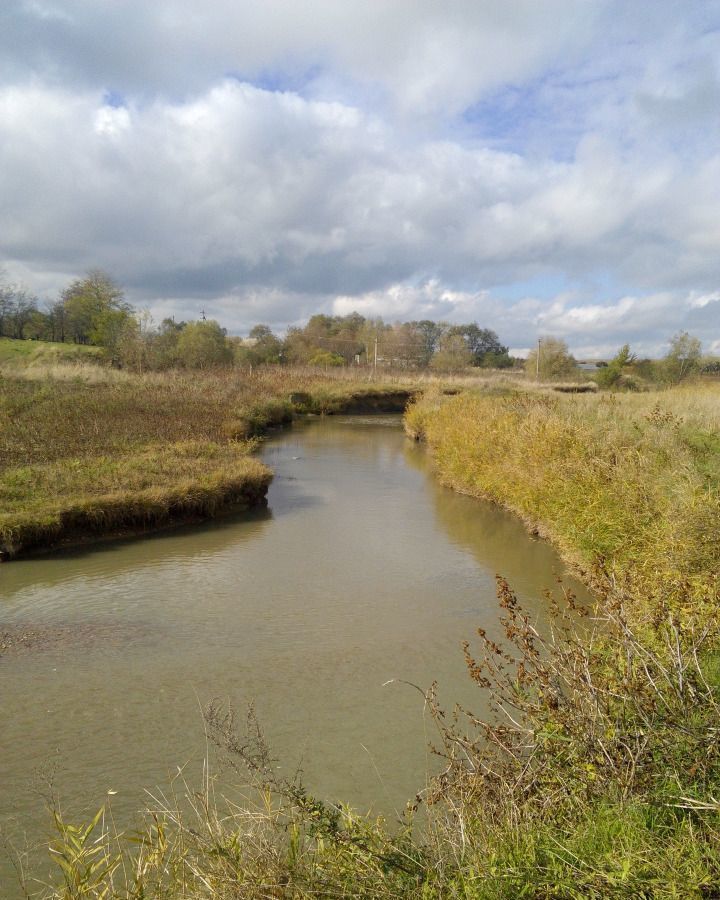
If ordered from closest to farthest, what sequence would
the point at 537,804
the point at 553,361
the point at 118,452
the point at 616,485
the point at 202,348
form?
the point at 537,804 < the point at 616,485 < the point at 118,452 < the point at 202,348 < the point at 553,361

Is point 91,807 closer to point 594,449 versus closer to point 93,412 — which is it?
point 594,449

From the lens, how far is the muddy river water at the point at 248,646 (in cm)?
442

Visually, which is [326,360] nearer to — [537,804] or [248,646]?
[248,646]

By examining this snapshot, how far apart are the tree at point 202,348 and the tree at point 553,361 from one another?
25.6 meters

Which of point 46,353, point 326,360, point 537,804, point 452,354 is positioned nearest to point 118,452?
point 537,804

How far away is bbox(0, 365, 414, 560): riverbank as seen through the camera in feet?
32.2

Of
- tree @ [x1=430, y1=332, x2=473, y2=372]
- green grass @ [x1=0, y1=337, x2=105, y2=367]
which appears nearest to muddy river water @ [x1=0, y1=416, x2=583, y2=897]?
green grass @ [x1=0, y1=337, x2=105, y2=367]

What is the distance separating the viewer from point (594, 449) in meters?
9.93

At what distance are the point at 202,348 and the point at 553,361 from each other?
95.6ft

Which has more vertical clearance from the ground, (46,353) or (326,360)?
(326,360)

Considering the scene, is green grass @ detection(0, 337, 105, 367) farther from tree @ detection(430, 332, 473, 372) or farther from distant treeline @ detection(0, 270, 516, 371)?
tree @ detection(430, 332, 473, 372)

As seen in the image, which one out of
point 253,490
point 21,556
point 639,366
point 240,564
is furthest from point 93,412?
point 639,366

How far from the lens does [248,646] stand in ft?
20.9

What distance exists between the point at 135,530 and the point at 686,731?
931cm
